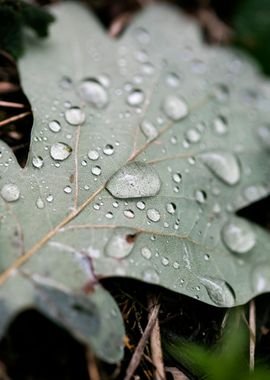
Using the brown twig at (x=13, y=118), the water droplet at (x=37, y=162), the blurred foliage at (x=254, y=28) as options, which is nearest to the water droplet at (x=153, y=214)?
the water droplet at (x=37, y=162)

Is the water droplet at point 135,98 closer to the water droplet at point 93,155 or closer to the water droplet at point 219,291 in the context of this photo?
the water droplet at point 93,155

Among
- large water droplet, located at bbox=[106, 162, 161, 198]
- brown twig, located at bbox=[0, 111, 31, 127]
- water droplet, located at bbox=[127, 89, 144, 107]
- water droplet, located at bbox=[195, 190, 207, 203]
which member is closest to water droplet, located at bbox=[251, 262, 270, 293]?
water droplet, located at bbox=[195, 190, 207, 203]

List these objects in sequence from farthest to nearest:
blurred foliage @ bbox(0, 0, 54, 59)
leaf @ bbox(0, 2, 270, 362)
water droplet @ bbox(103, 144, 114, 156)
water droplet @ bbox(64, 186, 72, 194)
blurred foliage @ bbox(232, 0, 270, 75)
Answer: blurred foliage @ bbox(232, 0, 270, 75)
blurred foliage @ bbox(0, 0, 54, 59)
water droplet @ bbox(103, 144, 114, 156)
water droplet @ bbox(64, 186, 72, 194)
leaf @ bbox(0, 2, 270, 362)

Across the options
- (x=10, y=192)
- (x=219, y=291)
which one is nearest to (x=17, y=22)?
(x=10, y=192)

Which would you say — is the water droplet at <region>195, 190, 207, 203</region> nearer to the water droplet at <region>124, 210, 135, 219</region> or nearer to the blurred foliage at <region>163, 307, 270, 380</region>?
the water droplet at <region>124, 210, 135, 219</region>

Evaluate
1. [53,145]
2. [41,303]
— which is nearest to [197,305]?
[41,303]
